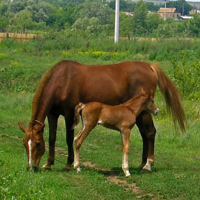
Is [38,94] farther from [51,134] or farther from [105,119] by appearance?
[105,119]

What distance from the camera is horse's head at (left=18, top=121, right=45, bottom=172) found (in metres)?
8.87

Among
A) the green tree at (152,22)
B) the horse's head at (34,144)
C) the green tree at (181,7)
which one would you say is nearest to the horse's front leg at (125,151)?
the horse's head at (34,144)

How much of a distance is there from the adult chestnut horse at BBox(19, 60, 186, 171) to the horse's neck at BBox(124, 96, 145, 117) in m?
0.45

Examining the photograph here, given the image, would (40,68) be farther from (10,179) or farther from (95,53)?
(10,179)

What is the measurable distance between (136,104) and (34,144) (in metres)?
2.08

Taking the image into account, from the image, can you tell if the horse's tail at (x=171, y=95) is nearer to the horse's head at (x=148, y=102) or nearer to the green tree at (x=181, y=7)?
the horse's head at (x=148, y=102)

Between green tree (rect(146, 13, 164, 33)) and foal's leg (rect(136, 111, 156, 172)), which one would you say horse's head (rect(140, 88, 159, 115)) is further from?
green tree (rect(146, 13, 164, 33))

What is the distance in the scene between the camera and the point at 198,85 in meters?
18.4

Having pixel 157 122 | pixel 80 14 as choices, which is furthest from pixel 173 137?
pixel 80 14

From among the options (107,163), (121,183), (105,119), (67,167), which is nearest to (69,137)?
(67,167)

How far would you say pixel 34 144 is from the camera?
890 centimetres

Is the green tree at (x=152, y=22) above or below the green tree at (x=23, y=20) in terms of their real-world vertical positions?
below

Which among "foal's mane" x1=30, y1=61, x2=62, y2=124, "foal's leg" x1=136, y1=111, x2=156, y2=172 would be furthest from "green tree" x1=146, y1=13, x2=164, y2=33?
"foal's mane" x1=30, y1=61, x2=62, y2=124

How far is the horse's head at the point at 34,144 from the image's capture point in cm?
887
